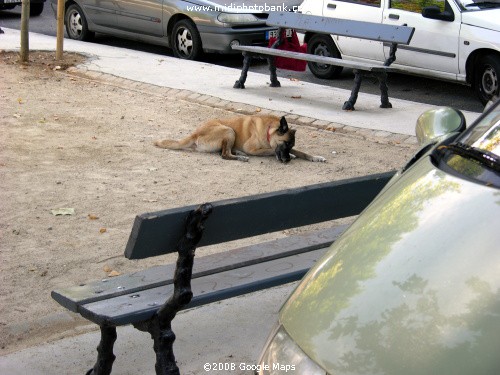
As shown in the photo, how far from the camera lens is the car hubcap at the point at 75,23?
1666 cm

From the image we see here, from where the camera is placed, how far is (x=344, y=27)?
1263 centimetres

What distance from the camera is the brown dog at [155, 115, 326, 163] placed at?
905 cm

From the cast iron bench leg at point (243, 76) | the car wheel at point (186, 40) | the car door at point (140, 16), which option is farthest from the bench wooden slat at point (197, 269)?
the car door at point (140, 16)

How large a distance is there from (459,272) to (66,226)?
474 centimetres

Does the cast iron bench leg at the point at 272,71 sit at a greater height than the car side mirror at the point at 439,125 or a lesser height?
lesser

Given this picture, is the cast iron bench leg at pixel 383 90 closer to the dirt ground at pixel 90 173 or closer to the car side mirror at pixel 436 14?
the dirt ground at pixel 90 173

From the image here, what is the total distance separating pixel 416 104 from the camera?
39.3 feet

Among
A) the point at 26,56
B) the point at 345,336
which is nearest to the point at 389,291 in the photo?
the point at 345,336

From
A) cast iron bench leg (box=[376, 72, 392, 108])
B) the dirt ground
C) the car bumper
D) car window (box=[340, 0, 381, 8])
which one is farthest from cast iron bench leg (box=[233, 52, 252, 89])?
the car bumper

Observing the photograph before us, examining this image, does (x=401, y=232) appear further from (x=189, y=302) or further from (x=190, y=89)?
(x=190, y=89)

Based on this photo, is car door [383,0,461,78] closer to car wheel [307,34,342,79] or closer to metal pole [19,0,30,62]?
car wheel [307,34,342,79]

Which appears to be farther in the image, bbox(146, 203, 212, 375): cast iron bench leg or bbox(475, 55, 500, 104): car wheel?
bbox(475, 55, 500, 104): car wheel

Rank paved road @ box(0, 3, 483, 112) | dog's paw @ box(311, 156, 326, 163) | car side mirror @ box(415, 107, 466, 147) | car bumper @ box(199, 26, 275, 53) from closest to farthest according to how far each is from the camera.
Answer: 1. car side mirror @ box(415, 107, 466, 147)
2. dog's paw @ box(311, 156, 326, 163)
3. paved road @ box(0, 3, 483, 112)
4. car bumper @ box(199, 26, 275, 53)

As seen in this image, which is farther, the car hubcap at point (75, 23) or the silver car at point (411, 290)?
the car hubcap at point (75, 23)
